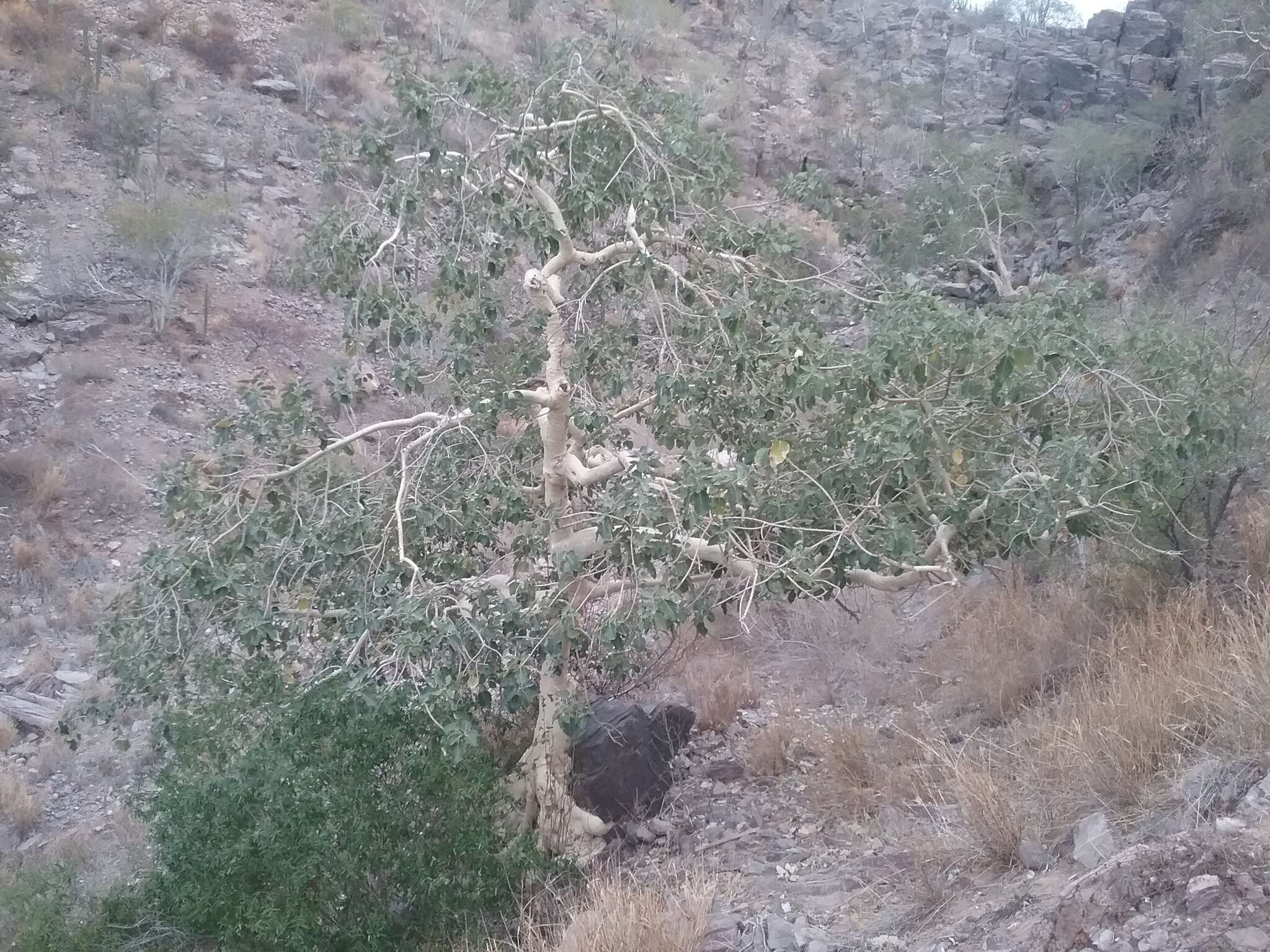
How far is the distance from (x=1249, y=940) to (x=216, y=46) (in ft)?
70.3

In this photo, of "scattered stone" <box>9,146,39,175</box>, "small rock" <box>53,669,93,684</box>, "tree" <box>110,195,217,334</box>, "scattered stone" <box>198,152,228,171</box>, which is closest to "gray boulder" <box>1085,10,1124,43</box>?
"scattered stone" <box>198,152,228,171</box>

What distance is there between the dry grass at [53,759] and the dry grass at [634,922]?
589 cm

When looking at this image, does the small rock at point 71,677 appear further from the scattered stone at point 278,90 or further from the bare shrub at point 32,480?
the scattered stone at point 278,90

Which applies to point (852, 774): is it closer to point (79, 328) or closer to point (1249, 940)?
point (1249, 940)

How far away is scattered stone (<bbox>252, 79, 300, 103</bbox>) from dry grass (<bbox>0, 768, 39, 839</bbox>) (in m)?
14.6

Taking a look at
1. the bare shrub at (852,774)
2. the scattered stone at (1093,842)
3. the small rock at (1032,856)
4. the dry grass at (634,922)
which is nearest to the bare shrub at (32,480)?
the dry grass at (634,922)

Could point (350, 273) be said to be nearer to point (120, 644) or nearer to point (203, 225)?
point (120, 644)

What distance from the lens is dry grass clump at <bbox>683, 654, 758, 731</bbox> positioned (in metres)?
7.18

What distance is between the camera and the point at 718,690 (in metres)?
7.30

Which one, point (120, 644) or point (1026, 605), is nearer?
point (120, 644)

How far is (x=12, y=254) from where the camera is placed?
1403 centimetres

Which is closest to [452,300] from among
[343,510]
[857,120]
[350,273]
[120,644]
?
[350,273]

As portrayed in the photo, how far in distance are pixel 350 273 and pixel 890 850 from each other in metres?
3.99

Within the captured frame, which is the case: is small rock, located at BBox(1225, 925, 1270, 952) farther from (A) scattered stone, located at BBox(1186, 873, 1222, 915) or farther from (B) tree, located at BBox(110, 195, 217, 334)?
(B) tree, located at BBox(110, 195, 217, 334)
